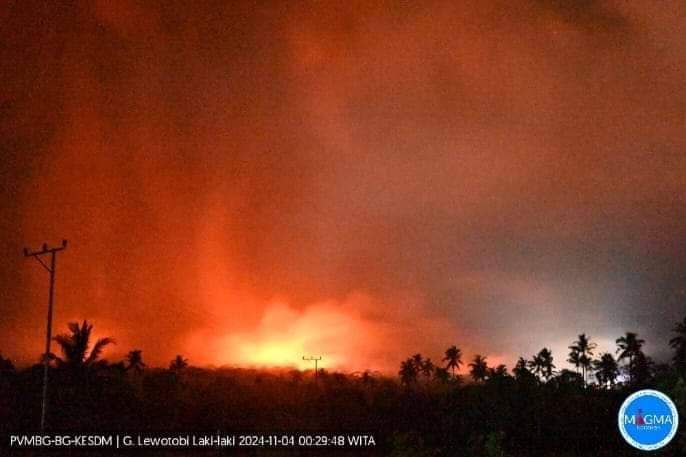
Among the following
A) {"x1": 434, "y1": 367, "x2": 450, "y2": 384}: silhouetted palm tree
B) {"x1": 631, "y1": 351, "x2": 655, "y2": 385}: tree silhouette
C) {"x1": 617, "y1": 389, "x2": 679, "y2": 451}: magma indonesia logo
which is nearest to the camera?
{"x1": 617, "y1": 389, "x2": 679, "y2": 451}: magma indonesia logo

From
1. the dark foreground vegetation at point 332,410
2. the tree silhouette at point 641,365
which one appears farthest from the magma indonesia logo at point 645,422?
the tree silhouette at point 641,365

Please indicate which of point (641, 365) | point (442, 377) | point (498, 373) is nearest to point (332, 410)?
point (498, 373)

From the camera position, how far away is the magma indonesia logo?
12.7 meters

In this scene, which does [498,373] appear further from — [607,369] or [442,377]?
[607,369]

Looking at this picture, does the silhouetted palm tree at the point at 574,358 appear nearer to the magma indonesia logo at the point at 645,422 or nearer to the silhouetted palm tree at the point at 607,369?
the silhouetted palm tree at the point at 607,369

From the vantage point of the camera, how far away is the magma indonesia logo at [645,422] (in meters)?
12.7

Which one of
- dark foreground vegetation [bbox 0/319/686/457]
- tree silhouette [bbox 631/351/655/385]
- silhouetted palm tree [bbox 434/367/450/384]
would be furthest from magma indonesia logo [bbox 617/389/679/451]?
tree silhouette [bbox 631/351/655/385]

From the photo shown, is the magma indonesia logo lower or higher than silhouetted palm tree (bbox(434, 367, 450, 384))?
lower

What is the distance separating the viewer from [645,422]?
12.8m
